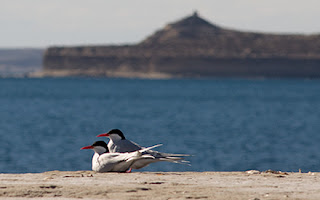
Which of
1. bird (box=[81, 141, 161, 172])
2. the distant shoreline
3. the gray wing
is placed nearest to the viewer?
the distant shoreline

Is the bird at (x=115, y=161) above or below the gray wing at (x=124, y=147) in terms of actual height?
below

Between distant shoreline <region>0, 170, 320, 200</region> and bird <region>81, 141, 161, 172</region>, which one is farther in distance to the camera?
bird <region>81, 141, 161, 172</region>

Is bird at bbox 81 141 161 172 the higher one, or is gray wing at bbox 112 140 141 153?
gray wing at bbox 112 140 141 153

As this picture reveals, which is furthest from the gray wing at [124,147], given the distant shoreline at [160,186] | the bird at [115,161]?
the distant shoreline at [160,186]

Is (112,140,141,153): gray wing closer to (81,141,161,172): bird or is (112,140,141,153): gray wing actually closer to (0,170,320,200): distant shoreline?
(81,141,161,172): bird

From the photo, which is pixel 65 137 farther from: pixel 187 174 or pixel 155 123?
pixel 187 174

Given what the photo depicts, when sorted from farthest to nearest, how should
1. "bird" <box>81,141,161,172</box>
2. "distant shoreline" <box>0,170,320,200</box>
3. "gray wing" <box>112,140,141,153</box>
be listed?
"gray wing" <box>112,140,141,153</box>
"bird" <box>81,141,161,172</box>
"distant shoreline" <box>0,170,320,200</box>

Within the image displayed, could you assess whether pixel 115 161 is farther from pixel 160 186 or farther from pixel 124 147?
pixel 160 186

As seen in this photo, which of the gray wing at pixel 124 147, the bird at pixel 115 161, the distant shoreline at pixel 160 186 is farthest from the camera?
the gray wing at pixel 124 147

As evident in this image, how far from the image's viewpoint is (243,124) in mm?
55406

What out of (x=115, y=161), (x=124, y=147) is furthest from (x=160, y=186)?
(x=124, y=147)

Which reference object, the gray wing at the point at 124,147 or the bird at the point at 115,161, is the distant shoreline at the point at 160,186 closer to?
the bird at the point at 115,161

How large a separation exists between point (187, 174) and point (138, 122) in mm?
44910

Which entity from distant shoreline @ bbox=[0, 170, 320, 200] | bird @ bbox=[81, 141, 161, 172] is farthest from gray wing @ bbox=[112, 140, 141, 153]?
distant shoreline @ bbox=[0, 170, 320, 200]
